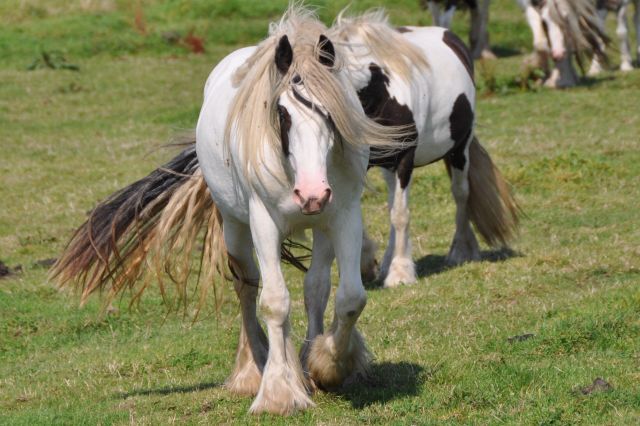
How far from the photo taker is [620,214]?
1120cm

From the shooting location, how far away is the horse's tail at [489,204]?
32.4 ft

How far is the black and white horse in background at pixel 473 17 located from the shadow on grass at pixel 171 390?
15.3 m

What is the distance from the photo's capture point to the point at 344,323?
5.60m

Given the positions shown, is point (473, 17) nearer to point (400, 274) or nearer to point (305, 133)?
point (400, 274)

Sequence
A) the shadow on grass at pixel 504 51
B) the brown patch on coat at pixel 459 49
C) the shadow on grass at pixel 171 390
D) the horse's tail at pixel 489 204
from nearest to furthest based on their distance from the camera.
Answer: the shadow on grass at pixel 171 390
the brown patch on coat at pixel 459 49
the horse's tail at pixel 489 204
the shadow on grass at pixel 504 51

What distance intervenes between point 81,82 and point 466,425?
17.4 m

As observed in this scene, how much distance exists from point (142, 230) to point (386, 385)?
1.95 m

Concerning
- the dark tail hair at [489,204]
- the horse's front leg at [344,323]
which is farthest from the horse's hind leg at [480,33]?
the horse's front leg at [344,323]

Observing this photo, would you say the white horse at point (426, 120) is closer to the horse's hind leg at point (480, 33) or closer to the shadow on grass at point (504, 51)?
the horse's hind leg at point (480, 33)

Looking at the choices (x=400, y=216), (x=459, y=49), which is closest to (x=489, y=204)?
(x=400, y=216)

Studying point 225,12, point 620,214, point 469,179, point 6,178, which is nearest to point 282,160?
point 469,179

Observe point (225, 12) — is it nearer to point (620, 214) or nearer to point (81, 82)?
point (81, 82)

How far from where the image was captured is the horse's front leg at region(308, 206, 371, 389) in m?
5.46

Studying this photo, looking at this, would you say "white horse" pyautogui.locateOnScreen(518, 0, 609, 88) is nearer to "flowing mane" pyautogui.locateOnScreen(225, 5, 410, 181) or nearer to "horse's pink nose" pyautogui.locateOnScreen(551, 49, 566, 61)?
"horse's pink nose" pyautogui.locateOnScreen(551, 49, 566, 61)
